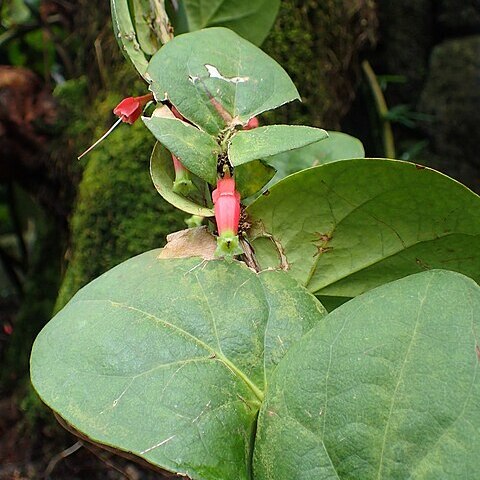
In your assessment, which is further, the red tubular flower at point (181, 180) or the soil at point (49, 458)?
the soil at point (49, 458)

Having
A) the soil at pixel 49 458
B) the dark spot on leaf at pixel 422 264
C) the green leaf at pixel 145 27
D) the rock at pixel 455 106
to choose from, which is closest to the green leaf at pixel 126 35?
the green leaf at pixel 145 27

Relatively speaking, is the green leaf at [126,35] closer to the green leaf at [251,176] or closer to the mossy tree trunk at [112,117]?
the green leaf at [251,176]

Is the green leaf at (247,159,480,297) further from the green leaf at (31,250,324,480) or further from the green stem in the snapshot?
the green stem

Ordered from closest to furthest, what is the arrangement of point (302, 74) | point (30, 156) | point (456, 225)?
1. point (456, 225)
2. point (302, 74)
3. point (30, 156)

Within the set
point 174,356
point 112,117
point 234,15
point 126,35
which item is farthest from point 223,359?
point 112,117

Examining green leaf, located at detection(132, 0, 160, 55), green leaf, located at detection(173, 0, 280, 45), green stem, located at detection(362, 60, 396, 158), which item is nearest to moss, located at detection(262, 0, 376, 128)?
green stem, located at detection(362, 60, 396, 158)

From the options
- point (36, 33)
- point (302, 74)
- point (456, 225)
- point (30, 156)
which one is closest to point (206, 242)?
point (456, 225)

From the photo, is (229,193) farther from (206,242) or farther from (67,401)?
(67,401)
